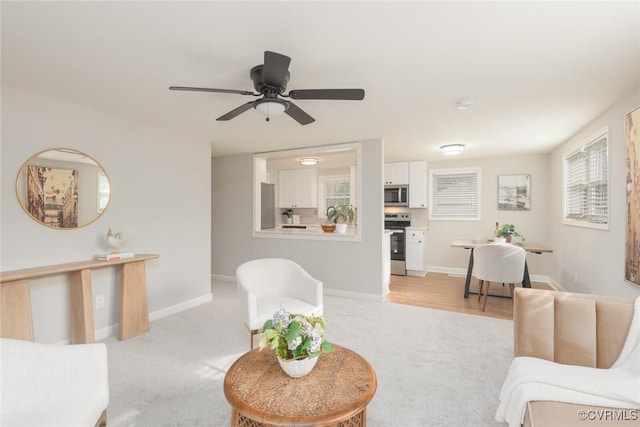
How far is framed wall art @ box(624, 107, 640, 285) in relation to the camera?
2.38m

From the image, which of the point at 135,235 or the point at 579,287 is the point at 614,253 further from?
the point at 135,235

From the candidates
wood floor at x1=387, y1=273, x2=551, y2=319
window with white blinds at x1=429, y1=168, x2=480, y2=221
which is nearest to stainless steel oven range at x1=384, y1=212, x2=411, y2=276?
wood floor at x1=387, y1=273, x2=551, y2=319

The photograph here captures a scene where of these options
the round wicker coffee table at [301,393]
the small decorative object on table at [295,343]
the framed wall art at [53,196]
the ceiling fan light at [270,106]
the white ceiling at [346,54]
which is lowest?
the round wicker coffee table at [301,393]

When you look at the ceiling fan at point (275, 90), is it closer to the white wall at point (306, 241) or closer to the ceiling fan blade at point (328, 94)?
the ceiling fan blade at point (328, 94)

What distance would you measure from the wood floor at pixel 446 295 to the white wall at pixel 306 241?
652 mm

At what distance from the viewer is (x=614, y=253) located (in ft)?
9.41

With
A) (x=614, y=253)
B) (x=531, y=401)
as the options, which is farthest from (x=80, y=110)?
(x=614, y=253)

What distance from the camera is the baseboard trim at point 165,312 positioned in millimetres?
3072

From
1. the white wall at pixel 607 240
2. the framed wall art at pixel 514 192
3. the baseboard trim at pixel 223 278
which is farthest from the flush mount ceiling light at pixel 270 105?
the framed wall art at pixel 514 192

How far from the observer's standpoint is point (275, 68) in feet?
5.83

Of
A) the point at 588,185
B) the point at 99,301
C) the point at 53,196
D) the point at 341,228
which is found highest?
the point at 588,185

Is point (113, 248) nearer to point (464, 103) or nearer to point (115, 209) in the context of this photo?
point (115, 209)

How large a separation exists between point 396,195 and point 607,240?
11.6 feet
